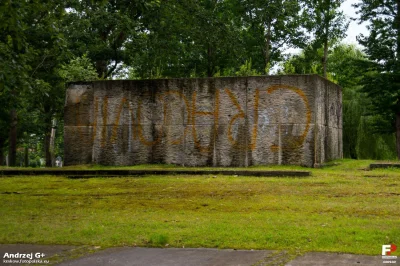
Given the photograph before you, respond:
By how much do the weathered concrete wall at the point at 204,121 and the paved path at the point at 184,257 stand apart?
30.1ft

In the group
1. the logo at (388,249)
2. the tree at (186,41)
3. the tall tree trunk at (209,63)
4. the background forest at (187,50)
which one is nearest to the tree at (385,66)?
the background forest at (187,50)

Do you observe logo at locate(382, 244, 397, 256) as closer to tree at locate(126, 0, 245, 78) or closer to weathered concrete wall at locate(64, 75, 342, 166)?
weathered concrete wall at locate(64, 75, 342, 166)

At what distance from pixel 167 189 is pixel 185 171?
263 centimetres

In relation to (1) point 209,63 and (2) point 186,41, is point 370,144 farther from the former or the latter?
(2) point 186,41

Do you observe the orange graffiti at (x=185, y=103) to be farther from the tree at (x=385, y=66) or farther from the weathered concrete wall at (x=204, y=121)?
the tree at (x=385, y=66)

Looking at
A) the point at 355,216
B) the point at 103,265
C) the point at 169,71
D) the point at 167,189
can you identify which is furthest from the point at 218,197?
the point at 169,71

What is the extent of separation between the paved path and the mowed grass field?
259mm

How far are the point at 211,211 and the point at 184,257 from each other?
2984 mm

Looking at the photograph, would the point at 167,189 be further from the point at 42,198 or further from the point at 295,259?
the point at 295,259

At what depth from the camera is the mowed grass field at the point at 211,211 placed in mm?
5914

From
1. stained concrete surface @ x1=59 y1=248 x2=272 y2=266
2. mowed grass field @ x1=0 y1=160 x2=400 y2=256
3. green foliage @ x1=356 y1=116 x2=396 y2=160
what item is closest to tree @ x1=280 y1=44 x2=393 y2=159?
green foliage @ x1=356 y1=116 x2=396 y2=160

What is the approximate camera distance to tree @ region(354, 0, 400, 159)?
2497cm

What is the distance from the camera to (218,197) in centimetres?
947

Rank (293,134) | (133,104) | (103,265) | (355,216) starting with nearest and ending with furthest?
(103,265) < (355,216) < (293,134) < (133,104)
